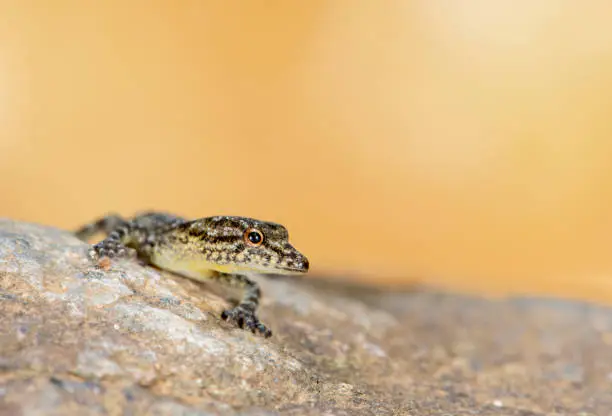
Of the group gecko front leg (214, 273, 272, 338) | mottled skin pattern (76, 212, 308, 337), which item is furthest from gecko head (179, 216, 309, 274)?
gecko front leg (214, 273, 272, 338)

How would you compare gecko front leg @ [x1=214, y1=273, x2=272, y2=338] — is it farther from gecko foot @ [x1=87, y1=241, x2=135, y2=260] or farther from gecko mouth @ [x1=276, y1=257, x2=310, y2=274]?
gecko foot @ [x1=87, y1=241, x2=135, y2=260]

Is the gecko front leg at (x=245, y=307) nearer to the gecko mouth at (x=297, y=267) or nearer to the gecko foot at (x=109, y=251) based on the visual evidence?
the gecko mouth at (x=297, y=267)

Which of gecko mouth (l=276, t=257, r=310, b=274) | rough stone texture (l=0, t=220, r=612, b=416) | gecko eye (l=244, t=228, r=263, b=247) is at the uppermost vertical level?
gecko eye (l=244, t=228, r=263, b=247)

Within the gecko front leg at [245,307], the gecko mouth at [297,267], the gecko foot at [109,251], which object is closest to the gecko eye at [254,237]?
the gecko mouth at [297,267]

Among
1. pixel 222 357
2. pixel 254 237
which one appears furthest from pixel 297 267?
pixel 222 357

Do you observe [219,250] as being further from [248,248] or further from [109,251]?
[109,251]

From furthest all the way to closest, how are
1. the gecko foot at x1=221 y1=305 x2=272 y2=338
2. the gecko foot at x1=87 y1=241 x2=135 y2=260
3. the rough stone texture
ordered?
the gecko foot at x1=87 y1=241 x2=135 y2=260
the gecko foot at x1=221 y1=305 x2=272 y2=338
the rough stone texture
